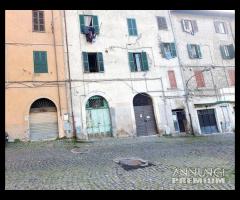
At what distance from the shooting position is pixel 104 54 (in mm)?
17875

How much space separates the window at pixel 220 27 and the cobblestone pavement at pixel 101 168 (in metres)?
15.4

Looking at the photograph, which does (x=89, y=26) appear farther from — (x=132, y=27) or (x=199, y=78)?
(x=199, y=78)

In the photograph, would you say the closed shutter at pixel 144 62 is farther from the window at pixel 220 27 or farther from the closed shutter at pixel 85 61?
the window at pixel 220 27

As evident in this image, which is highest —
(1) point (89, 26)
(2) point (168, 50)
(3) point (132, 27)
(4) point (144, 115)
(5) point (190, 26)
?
(5) point (190, 26)

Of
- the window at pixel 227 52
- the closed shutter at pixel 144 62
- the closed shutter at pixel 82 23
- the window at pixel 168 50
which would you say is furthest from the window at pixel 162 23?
the closed shutter at pixel 82 23

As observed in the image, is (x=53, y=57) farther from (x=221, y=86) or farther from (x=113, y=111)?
(x=221, y=86)

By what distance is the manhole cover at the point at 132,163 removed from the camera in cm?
843

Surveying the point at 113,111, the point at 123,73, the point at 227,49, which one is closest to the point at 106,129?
the point at 113,111

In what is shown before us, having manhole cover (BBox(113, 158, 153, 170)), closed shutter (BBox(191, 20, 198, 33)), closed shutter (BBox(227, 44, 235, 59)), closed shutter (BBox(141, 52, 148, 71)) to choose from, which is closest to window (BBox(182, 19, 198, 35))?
closed shutter (BBox(191, 20, 198, 33))

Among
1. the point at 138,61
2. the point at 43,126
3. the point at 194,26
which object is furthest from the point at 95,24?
the point at 194,26

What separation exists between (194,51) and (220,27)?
4.44 m

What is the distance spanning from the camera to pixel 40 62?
16125 mm

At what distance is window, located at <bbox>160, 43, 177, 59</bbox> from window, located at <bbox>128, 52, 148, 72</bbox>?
6.06 feet

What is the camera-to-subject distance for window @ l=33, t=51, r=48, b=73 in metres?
16.0
